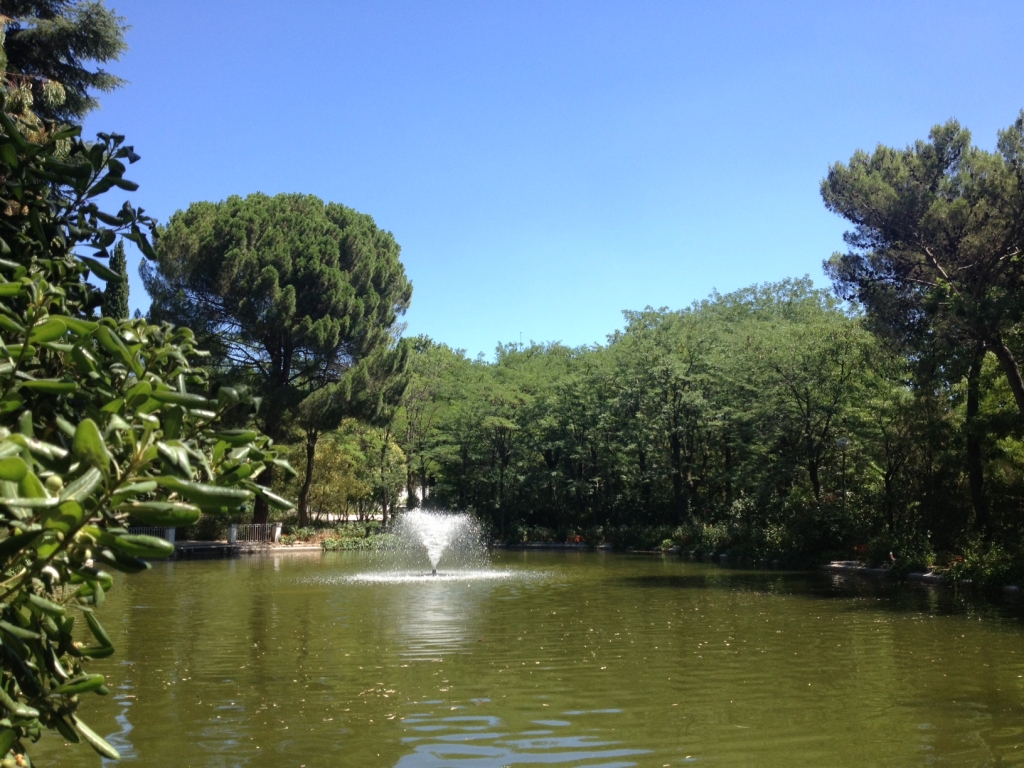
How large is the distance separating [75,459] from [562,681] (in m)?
6.74

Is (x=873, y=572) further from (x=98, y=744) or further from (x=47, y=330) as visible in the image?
(x=47, y=330)

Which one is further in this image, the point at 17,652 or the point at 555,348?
the point at 555,348

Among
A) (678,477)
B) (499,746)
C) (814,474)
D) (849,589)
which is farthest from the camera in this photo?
(678,477)

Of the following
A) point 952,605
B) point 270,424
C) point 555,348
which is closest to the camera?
point 952,605

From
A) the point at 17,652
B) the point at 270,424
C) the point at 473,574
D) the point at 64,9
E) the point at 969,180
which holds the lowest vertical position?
the point at 473,574

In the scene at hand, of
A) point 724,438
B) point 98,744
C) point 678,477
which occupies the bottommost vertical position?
point 98,744

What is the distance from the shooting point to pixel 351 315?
94.2 ft

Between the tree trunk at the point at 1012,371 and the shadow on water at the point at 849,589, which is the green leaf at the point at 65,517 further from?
the tree trunk at the point at 1012,371

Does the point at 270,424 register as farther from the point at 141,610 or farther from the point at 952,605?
the point at 952,605

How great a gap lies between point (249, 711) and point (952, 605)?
10071mm

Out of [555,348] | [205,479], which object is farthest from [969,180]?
[555,348]

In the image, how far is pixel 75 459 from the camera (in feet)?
4.25

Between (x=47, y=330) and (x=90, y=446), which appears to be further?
(x=47, y=330)

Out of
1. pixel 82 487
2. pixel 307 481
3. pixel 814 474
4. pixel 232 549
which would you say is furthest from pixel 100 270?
pixel 307 481
